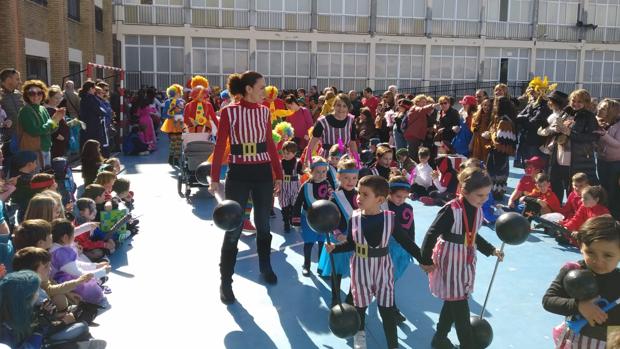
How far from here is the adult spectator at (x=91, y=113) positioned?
432 inches

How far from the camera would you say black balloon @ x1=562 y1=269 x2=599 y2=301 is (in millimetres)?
2678

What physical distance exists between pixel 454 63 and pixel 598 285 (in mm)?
31966

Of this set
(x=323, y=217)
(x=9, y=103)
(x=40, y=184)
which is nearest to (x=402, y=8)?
(x=9, y=103)

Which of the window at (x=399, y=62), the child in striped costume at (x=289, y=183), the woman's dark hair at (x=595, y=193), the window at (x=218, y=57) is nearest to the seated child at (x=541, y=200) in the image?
the woman's dark hair at (x=595, y=193)

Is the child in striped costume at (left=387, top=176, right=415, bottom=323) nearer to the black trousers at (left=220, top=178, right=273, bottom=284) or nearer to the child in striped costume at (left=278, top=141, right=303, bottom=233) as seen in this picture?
the black trousers at (left=220, top=178, right=273, bottom=284)

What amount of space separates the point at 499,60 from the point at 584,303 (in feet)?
110

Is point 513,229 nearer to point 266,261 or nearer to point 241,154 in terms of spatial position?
point 241,154

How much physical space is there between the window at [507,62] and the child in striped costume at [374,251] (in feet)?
105

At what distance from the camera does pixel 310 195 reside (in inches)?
233

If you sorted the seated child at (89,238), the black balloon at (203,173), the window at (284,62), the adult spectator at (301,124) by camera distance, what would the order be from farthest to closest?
the window at (284,62)
the adult spectator at (301,124)
the seated child at (89,238)
the black balloon at (203,173)

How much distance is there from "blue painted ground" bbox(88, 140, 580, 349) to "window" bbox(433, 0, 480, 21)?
27285mm

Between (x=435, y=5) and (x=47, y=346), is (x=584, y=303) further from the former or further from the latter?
(x=435, y=5)

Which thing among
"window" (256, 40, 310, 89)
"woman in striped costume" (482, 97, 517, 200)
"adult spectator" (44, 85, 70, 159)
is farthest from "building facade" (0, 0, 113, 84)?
"woman in striped costume" (482, 97, 517, 200)

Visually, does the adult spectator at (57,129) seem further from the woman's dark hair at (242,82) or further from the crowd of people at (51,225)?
the woman's dark hair at (242,82)
